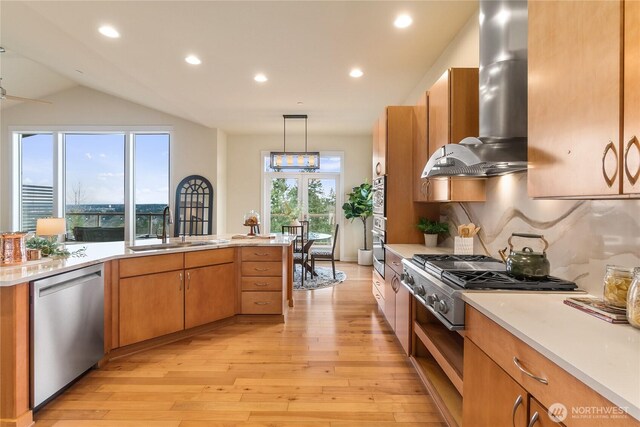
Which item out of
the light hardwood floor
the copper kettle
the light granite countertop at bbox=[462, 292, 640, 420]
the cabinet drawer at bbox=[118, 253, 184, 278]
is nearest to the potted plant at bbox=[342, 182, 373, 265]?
the light hardwood floor

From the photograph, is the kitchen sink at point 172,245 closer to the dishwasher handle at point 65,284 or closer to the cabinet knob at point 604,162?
the dishwasher handle at point 65,284

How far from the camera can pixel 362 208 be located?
20.8 ft

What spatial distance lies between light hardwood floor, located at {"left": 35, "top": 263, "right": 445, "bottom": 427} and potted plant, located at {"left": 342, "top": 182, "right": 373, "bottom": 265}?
11.0 feet

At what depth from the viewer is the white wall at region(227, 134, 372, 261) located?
6918 millimetres

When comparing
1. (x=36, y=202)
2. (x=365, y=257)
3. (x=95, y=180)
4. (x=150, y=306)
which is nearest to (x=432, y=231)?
(x=150, y=306)

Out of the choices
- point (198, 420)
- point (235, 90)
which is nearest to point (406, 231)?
point (198, 420)

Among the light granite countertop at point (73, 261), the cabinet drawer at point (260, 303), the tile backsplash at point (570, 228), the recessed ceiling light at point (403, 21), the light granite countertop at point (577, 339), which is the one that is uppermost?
the recessed ceiling light at point (403, 21)

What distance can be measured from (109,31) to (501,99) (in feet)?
12.4

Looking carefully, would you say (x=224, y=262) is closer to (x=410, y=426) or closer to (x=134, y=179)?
(x=410, y=426)

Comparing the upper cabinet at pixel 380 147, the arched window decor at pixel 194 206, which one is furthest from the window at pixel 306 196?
the upper cabinet at pixel 380 147

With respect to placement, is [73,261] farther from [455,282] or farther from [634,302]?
[634,302]

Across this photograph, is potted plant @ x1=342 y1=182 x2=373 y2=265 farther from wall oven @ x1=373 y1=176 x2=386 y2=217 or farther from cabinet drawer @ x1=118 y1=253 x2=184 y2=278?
cabinet drawer @ x1=118 y1=253 x2=184 y2=278

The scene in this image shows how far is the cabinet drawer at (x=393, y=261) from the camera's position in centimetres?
259

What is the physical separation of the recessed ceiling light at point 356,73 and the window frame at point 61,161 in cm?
420
